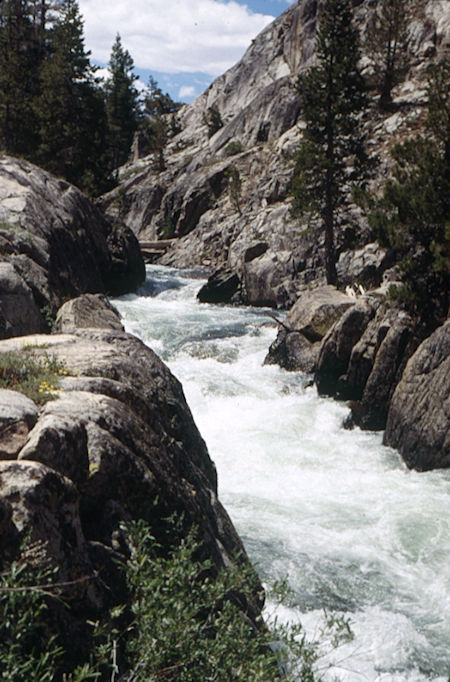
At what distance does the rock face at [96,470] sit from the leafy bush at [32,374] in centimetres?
11

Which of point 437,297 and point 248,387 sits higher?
point 437,297

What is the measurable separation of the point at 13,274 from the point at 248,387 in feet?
24.8

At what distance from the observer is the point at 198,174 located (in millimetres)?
45031

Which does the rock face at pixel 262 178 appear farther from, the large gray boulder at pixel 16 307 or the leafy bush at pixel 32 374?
the leafy bush at pixel 32 374

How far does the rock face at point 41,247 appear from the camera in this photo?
11109 millimetres

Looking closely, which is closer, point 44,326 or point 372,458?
point 44,326

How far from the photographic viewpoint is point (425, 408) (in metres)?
12.1

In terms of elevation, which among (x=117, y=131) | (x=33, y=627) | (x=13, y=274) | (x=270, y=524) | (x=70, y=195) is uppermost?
(x=117, y=131)

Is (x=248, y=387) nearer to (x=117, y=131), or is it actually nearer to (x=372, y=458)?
(x=372, y=458)

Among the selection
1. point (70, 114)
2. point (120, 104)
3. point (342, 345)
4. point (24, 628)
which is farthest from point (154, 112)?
point (24, 628)

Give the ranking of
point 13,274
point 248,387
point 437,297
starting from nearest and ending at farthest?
1. point 13,274
2. point 437,297
3. point 248,387

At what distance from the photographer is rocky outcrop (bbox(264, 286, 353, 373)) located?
17.7 meters

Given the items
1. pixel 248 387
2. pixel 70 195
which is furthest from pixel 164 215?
pixel 248 387

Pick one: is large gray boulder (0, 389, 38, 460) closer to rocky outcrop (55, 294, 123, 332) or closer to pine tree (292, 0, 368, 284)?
rocky outcrop (55, 294, 123, 332)
